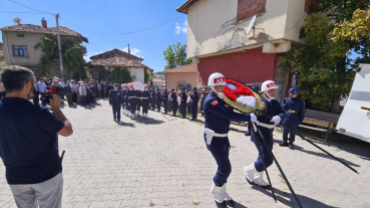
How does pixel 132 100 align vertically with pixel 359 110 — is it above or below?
below

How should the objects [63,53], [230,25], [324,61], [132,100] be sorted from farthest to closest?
[63,53]
[230,25]
[132,100]
[324,61]

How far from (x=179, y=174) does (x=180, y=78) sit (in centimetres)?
1900

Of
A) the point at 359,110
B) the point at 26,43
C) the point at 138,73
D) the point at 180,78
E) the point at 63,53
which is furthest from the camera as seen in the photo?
the point at 138,73

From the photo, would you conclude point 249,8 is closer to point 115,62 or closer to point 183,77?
point 183,77

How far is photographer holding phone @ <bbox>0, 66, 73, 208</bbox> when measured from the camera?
1555 millimetres

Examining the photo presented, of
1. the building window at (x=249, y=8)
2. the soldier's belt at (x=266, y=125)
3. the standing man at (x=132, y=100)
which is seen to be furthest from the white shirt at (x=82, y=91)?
the soldier's belt at (x=266, y=125)

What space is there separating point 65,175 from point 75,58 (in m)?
21.6

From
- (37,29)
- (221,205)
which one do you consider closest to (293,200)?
(221,205)

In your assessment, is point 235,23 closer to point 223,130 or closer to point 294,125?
point 294,125

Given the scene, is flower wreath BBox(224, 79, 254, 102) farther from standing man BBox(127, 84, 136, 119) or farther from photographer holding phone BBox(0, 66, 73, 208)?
standing man BBox(127, 84, 136, 119)

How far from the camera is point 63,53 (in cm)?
2097

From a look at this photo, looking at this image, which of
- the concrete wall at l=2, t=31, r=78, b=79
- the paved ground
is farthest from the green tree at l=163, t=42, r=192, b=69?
the paved ground

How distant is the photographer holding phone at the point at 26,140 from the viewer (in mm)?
1555

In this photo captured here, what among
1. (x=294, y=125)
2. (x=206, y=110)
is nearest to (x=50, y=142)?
(x=206, y=110)
